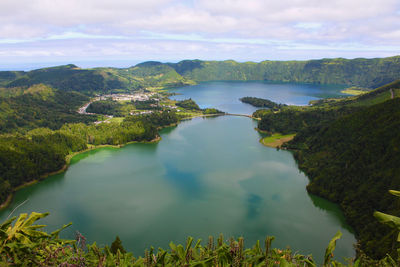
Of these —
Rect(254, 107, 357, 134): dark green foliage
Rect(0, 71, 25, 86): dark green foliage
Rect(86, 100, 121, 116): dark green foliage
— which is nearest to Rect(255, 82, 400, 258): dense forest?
Rect(254, 107, 357, 134): dark green foliage

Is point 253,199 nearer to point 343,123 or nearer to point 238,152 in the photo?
point 238,152

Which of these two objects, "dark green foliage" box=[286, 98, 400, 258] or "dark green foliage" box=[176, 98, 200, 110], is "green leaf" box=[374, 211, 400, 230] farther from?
"dark green foliage" box=[176, 98, 200, 110]

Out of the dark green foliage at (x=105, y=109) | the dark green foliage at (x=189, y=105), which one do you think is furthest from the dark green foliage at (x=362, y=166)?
the dark green foliage at (x=105, y=109)

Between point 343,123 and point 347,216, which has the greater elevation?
point 343,123

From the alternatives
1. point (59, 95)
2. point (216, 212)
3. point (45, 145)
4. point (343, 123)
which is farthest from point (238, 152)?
point (59, 95)

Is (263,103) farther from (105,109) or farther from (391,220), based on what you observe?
(391,220)

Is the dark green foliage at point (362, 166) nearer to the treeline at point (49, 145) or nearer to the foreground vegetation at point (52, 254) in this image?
the foreground vegetation at point (52, 254)
